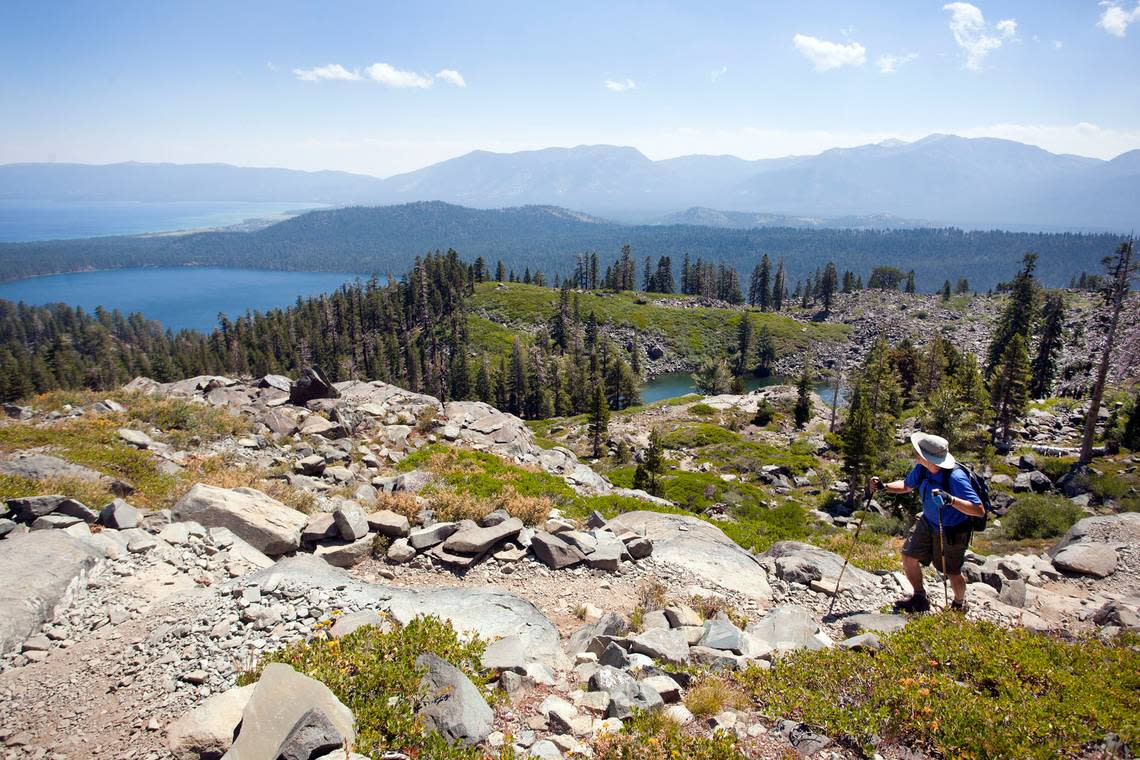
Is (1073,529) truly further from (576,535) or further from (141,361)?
(141,361)

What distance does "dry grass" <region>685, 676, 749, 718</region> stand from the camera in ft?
22.5

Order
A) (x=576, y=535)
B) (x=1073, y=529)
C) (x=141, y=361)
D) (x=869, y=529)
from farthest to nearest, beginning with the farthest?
(x=141, y=361) → (x=869, y=529) → (x=1073, y=529) → (x=576, y=535)

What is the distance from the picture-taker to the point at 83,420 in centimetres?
2011

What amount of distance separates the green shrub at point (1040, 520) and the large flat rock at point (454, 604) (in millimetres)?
21339

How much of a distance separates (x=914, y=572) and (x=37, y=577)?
16.0 metres

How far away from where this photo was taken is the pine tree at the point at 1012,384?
4609 cm

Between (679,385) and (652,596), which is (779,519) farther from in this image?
(679,385)

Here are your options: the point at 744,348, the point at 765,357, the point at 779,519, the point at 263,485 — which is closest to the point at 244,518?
the point at 263,485

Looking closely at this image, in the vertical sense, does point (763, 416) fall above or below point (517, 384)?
above

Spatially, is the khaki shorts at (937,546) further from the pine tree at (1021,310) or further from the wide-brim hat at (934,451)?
the pine tree at (1021,310)

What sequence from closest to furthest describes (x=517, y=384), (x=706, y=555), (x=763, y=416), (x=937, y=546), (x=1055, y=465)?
(x=937, y=546) < (x=706, y=555) < (x=1055, y=465) < (x=763, y=416) < (x=517, y=384)

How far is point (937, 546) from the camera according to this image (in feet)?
33.4

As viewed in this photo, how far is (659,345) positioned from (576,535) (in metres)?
144

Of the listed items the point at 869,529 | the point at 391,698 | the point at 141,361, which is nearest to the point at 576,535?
the point at 391,698
